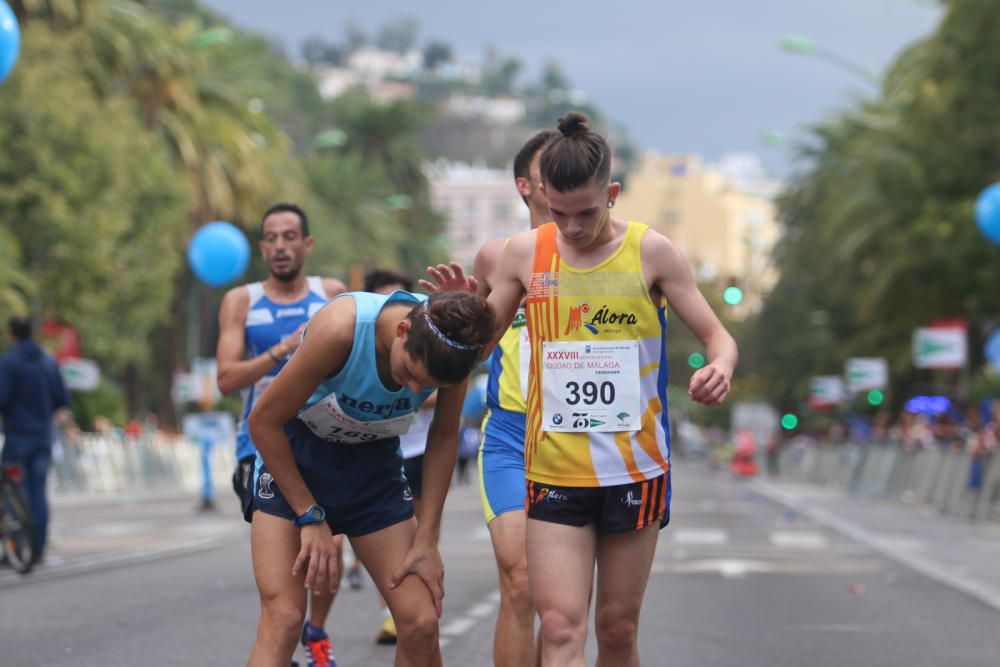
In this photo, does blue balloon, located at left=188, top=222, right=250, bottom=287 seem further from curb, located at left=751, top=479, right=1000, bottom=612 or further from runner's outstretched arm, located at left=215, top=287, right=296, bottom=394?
runner's outstretched arm, located at left=215, top=287, right=296, bottom=394

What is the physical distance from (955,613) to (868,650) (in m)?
2.43

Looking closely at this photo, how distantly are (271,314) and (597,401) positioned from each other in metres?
3.31

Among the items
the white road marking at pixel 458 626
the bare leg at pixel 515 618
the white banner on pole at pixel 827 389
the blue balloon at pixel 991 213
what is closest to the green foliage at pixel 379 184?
the white banner on pole at pixel 827 389

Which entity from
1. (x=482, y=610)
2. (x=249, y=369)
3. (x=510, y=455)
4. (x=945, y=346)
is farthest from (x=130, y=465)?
(x=510, y=455)

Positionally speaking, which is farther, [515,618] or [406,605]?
[515,618]

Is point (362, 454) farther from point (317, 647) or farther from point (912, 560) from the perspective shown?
point (912, 560)

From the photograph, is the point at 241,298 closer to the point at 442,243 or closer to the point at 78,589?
the point at 78,589

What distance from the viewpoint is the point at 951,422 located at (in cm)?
3400

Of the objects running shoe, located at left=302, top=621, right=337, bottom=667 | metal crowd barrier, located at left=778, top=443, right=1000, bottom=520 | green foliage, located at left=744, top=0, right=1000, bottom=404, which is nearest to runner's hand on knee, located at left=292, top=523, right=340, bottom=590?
running shoe, located at left=302, top=621, right=337, bottom=667

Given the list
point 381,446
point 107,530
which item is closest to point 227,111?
point 107,530

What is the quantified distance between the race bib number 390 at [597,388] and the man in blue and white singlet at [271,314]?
9.11ft

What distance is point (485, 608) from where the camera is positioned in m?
12.3

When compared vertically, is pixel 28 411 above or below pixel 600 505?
below

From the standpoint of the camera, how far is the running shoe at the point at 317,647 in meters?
8.01
